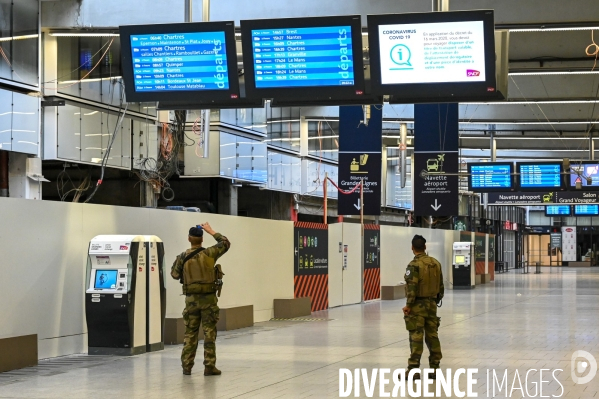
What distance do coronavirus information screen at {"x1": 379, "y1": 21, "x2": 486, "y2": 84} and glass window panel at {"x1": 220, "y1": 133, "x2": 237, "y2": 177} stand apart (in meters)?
14.7

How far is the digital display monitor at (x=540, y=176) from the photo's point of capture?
2686 cm

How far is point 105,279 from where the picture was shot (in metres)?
12.0

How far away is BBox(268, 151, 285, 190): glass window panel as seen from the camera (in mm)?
29953

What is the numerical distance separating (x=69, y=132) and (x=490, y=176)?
14.0 m

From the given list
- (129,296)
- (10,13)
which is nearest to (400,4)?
(129,296)

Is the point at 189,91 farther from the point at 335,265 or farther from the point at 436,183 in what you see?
the point at 436,183

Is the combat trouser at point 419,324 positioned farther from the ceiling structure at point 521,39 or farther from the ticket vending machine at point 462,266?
the ticket vending machine at point 462,266

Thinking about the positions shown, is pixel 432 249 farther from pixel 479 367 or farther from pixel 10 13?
pixel 479 367

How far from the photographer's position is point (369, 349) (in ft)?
42.5

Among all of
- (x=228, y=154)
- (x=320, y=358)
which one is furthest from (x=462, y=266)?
(x=320, y=358)

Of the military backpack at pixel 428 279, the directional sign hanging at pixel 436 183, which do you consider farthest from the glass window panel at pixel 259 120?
the military backpack at pixel 428 279

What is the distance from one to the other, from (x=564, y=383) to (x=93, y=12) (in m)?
10.7

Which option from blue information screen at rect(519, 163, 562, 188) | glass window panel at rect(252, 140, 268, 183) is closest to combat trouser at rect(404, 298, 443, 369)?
glass window panel at rect(252, 140, 268, 183)

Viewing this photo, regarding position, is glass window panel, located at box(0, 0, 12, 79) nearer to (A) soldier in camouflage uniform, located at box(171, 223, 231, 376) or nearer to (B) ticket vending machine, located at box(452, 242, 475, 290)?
(A) soldier in camouflage uniform, located at box(171, 223, 231, 376)
